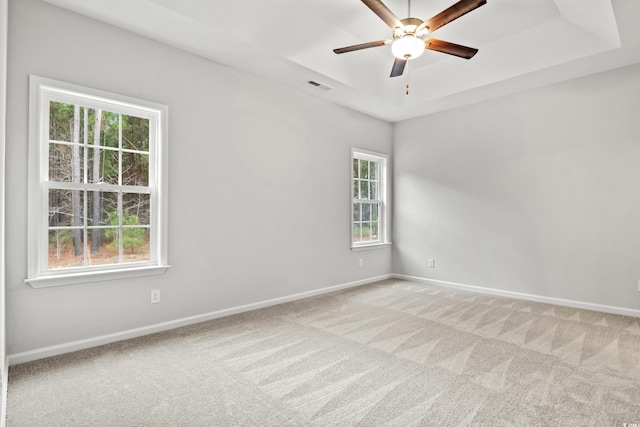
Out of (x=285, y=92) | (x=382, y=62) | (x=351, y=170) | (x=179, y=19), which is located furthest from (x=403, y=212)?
(x=179, y=19)

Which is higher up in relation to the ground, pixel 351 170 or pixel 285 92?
pixel 285 92

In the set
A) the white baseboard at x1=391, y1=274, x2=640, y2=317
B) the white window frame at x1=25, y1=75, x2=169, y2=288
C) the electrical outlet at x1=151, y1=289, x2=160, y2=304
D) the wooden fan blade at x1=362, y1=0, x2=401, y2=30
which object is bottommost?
the white baseboard at x1=391, y1=274, x2=640, y2=317

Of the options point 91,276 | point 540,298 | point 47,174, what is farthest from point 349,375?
point 540,298

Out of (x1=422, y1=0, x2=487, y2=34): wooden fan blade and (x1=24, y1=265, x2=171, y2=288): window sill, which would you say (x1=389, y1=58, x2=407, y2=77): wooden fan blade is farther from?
(x1=24, y1=265, x2=171, y2=288): window sill

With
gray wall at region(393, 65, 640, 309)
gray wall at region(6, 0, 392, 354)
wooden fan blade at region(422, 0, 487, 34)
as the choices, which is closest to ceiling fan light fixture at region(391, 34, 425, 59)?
Result: wooden fan blade at region(422, 0, 487, 34)

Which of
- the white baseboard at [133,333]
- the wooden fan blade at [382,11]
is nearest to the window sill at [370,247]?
the white baseboard at [133,333]

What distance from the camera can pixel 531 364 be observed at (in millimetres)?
2559

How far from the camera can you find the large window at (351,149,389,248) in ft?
17.8

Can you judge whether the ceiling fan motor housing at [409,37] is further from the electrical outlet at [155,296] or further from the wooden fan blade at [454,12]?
the electrical outlet at [155,296]

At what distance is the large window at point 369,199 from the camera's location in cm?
543

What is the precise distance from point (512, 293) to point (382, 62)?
3634 millimetres

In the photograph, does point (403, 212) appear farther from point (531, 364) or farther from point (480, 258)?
point (531, 364)

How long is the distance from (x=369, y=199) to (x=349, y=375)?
144 inches

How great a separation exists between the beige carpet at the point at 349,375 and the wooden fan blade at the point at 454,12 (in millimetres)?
2589
